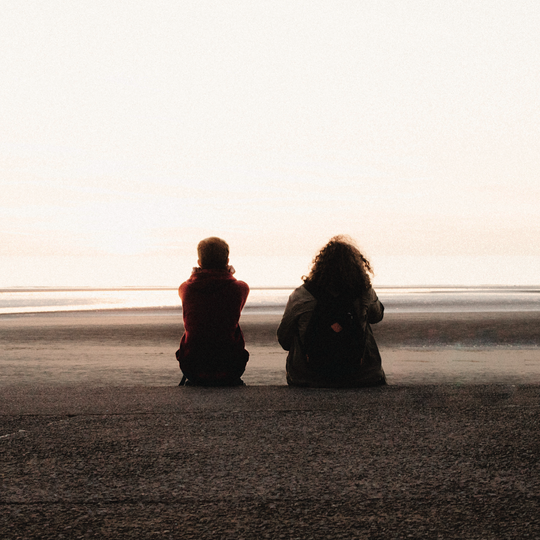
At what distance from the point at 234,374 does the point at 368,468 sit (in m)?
3.02

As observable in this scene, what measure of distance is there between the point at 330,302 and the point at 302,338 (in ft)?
1.45

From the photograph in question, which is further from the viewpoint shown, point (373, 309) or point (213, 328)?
point (213, 328)

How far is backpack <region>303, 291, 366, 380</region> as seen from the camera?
6395 mm

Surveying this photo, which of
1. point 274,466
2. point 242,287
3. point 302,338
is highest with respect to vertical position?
point 242,287

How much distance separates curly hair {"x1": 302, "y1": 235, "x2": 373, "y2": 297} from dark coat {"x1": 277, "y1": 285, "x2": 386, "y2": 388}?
4.5 inches

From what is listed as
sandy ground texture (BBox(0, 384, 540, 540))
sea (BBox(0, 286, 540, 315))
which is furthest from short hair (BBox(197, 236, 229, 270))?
sea (BBox(0, 286, 540, 315))

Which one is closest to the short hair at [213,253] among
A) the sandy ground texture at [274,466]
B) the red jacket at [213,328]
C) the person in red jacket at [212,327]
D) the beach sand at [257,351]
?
the person in red jacket at [212,327]

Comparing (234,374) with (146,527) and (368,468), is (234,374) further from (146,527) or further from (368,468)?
(146,527)

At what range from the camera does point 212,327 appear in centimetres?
682

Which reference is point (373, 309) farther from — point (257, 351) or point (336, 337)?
point (257, 351)

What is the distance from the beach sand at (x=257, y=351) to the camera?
9.18 metres

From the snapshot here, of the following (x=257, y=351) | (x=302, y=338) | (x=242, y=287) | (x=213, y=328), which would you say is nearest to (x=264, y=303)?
(x=257, y=351)

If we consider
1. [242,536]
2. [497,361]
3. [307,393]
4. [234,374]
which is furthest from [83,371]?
[242,536]

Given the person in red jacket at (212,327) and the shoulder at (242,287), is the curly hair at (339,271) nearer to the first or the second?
the shoulder at (242,287)
